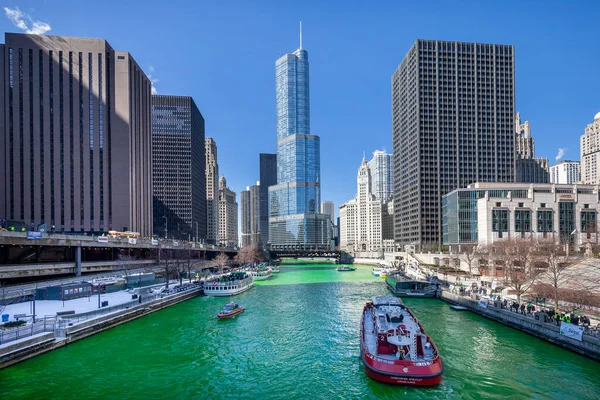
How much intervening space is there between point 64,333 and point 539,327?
5619 cm

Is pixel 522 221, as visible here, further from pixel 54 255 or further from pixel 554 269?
pixel 54 255

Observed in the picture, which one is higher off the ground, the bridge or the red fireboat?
the bridge

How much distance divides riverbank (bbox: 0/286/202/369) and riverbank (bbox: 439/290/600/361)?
5486 centimetres

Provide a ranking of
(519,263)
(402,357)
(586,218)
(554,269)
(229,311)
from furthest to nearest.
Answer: (586,218) → (519,263) → (229,311) → (554,269) → (402,357)

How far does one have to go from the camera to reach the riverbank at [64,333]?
116ft

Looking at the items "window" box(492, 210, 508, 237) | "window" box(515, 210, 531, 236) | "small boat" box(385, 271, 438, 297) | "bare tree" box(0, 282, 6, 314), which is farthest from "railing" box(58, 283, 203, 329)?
"window" box(515, 210, 531, 236)

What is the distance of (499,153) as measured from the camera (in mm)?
195875

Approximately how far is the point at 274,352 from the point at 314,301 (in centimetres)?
3705

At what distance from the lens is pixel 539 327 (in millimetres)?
45469

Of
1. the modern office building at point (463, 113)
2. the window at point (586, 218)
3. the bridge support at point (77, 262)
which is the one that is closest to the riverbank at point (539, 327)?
the window at point (586, 218)

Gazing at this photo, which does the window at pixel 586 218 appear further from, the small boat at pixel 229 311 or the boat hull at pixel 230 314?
the small boat at pixel 229 311

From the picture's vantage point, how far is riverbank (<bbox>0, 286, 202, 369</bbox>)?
3550cm

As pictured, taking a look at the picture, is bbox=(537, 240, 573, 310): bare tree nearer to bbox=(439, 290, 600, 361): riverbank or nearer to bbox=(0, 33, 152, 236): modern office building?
bbox=(439, 290, 600, 361): riverbank

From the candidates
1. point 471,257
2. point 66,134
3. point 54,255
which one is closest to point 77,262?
point 54,255
